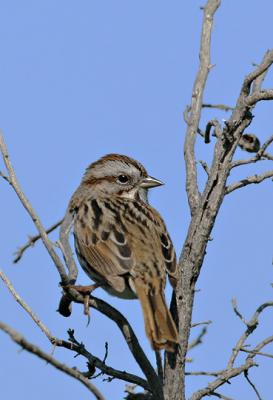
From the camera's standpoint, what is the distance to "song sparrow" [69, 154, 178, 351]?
5.41 meters

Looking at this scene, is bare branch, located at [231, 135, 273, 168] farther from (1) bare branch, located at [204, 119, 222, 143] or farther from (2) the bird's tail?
(2) the bird's tail

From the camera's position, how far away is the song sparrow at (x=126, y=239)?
5410 mm

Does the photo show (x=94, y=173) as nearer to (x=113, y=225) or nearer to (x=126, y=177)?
(x=126, y=177)

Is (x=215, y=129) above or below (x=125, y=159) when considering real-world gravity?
below

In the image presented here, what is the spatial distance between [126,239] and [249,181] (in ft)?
3.92

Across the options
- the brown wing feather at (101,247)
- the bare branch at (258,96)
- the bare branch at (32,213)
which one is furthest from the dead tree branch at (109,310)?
the bare branch at (258,96)

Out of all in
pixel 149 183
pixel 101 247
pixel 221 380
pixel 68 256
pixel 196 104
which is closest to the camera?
pixel 68 256

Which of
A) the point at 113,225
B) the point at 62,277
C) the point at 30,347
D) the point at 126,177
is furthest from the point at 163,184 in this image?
the point at 30,347

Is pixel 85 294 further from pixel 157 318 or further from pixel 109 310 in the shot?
pixel 157 318

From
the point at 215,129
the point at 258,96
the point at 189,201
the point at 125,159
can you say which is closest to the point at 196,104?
the point at 215,129

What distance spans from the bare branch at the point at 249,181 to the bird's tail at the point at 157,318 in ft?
2.70

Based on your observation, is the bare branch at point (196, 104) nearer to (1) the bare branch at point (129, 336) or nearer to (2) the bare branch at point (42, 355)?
(1) the bare branch at point (129, 336)

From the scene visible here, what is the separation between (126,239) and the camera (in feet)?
20.2

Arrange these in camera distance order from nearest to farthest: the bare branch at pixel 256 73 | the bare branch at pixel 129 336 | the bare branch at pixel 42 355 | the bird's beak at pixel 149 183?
the bare branch at pixel 42 355 → the bare branch at pixel 129 336 → the bare branch at pixel 256 73 → the bird's beak at pixel 149 183
